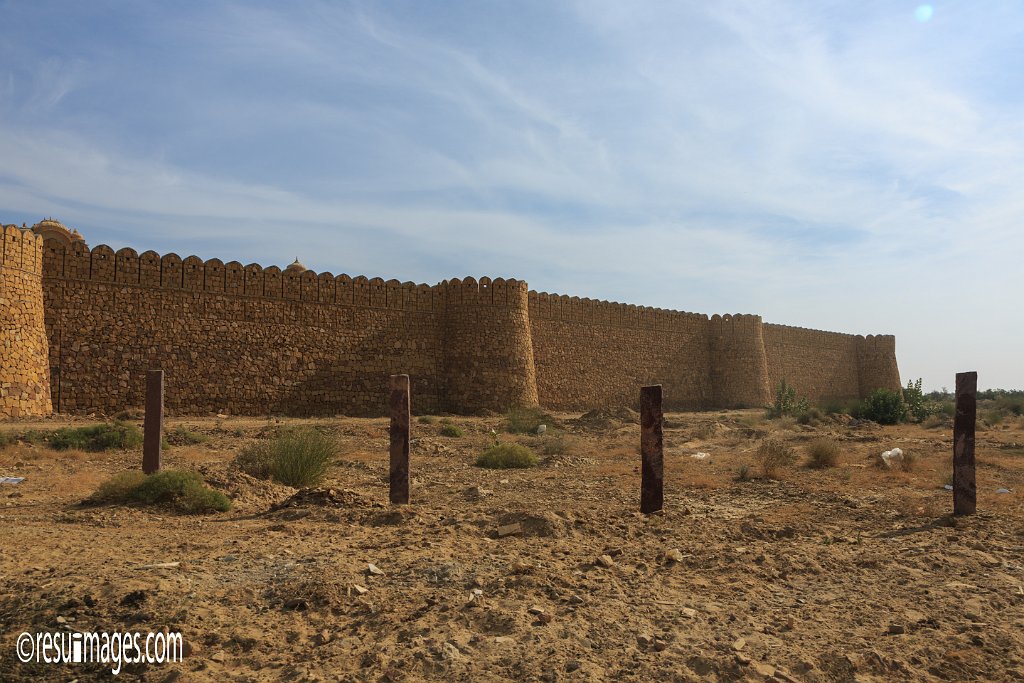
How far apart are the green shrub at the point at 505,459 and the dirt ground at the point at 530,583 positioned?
208 centimetres

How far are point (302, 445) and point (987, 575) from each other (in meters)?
7.15

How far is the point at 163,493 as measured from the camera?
7047mm

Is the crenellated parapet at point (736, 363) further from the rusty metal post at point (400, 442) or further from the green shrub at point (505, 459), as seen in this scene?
the rusty metal post at point (400, 442)

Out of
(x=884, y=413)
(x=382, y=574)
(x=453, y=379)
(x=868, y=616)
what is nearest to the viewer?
(x=868, y=616)

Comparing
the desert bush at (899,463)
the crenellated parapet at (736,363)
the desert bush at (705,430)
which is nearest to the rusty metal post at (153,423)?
the desert bush at (899,463)

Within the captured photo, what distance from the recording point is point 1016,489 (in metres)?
8.78

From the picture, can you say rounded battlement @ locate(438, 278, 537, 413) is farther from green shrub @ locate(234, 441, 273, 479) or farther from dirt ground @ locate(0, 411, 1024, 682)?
dirt ground @ locate(0, 411, 1024, 682)

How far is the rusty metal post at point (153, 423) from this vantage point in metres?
8.16

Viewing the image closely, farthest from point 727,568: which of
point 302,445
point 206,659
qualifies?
point 302,445

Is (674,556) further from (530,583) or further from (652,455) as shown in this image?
(652,455)

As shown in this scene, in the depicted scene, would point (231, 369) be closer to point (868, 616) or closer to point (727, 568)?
point (727, 568)

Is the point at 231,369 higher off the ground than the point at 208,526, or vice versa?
the point at 231,369

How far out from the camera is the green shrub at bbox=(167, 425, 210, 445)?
1238cm

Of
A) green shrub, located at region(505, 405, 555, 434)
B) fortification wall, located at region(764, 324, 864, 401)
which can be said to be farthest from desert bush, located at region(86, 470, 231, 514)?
fortification wall, located at region(764, 324, 864, 401)
